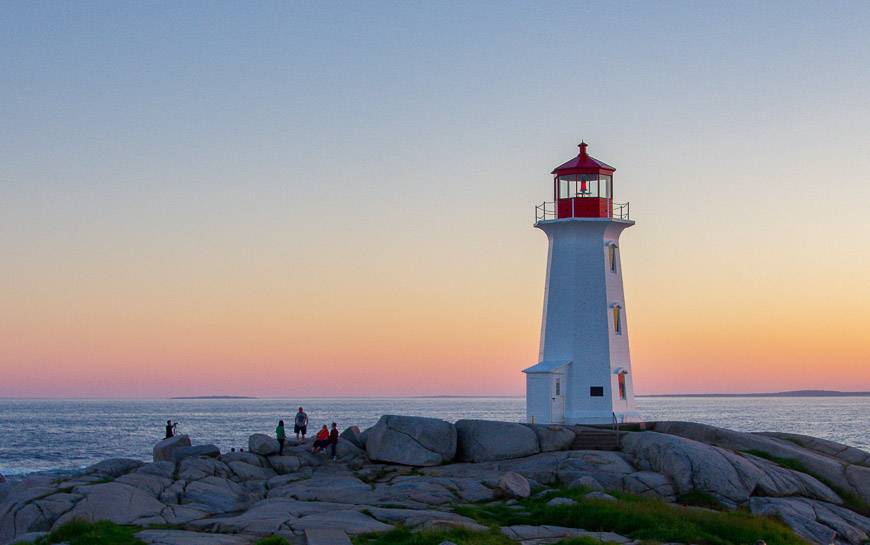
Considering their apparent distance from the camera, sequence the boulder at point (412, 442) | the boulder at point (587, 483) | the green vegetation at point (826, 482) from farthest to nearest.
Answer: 1. the boulder at point (412, 442)
2. the green vegetation at point (826, 482)
3. the boulder at point (587, 483)

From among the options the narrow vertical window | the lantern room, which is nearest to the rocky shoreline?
the narrow vertical window

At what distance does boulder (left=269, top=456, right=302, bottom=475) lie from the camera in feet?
120

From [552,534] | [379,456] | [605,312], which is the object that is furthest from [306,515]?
[605,312]

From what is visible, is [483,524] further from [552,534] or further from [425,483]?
[425,483]

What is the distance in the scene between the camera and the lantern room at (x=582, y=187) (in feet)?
144

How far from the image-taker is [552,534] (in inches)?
960

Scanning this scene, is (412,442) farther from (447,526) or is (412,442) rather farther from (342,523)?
(447,526)

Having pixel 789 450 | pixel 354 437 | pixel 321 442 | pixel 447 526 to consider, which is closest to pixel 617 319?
pixel 789 450

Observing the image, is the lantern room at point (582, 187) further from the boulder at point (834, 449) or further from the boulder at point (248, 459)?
the boulder at point (248, 459)

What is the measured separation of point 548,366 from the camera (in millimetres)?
43000

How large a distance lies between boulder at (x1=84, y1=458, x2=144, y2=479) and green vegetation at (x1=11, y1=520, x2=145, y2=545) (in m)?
11.5

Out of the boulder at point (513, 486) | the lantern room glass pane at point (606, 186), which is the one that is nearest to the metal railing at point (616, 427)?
the boulder at point (513, 486)

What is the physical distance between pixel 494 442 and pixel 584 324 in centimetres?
823

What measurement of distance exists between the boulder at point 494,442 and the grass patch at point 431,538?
556 inches
